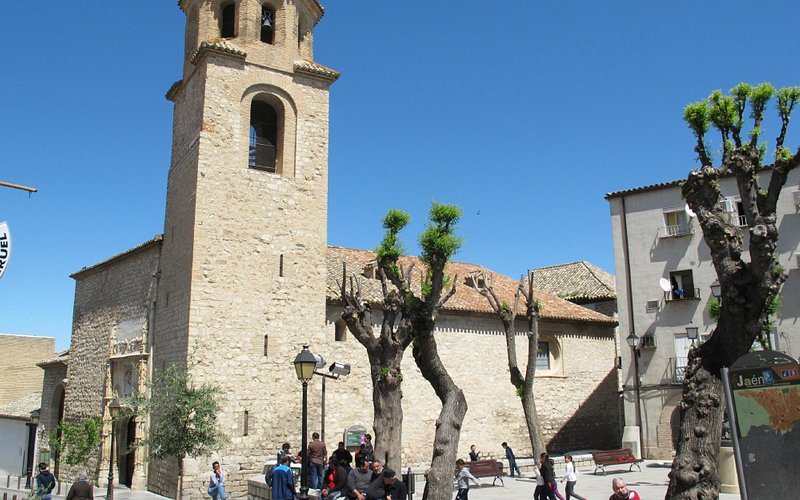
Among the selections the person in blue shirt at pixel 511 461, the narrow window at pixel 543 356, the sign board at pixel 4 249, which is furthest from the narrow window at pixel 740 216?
the sign board at pixel 4 249

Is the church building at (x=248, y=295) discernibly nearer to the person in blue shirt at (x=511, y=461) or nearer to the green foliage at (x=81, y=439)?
the green foliage at (x=81, y=439)

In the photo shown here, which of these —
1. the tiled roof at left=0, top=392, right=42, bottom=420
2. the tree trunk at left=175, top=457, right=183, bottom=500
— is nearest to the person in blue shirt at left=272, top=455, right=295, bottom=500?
the tree trunk at left=175, top=457, right=183, bottom=500

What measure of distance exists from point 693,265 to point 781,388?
60.9 feet

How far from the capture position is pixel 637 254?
25.3 meters

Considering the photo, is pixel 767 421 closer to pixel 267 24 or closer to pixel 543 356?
pixel 267 24

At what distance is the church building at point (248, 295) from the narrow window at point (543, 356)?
1.51 metres

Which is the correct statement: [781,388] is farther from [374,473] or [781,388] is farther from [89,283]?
[89,283]

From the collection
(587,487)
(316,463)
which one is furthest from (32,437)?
(587,487)

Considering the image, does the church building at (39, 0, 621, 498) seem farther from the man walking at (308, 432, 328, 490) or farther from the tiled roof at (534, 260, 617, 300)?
the tiled roof at (534, 260, 617, 300)

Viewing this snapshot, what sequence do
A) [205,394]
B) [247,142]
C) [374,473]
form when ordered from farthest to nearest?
[247,142] < [205,394] < [374,473]

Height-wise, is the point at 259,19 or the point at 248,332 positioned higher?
the point at 259,19

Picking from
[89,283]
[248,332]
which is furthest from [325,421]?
[89,283]

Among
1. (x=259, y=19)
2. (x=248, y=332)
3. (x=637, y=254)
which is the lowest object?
(x=248, y=332)

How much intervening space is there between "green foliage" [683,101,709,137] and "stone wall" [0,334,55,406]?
130ft
